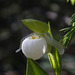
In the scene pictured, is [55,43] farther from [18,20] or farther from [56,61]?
[18,20]

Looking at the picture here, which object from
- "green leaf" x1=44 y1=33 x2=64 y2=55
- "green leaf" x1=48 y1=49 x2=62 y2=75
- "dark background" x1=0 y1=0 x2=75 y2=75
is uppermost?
"green leaf" x1=44 y1=33 x2=64 y2=55

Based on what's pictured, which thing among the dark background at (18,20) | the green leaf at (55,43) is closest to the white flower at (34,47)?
the green leaf at (55,43)

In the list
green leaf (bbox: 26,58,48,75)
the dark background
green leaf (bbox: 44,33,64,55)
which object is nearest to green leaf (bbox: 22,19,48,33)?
green leaf (bbox: 44,33,64,55)

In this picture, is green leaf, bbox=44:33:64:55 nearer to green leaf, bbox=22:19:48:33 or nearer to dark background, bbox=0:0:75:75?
green leaf, bbox=22:19:48:33

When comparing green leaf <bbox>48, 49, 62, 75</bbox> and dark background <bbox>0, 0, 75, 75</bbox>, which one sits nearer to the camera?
green leaf <bbox>48, 49, 62, 75</bbox>

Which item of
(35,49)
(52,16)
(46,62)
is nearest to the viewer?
(35,49)

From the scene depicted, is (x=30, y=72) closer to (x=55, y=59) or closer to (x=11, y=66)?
(x=55, y=59)

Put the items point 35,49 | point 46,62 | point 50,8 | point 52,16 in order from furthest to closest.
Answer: point 50,8, point 52,16, point 46,62, point 35,49

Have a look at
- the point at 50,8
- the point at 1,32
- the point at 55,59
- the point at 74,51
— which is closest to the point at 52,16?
the point at 50,8

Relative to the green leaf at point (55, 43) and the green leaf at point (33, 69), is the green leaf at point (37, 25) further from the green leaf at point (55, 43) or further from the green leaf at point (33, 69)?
the green leaf at point (33, 69)

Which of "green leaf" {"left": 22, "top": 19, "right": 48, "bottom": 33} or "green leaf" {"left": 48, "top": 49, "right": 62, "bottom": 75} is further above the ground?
"green leaf" {"left": 22, "top": 19, "right": 48, "bottom": 33}
